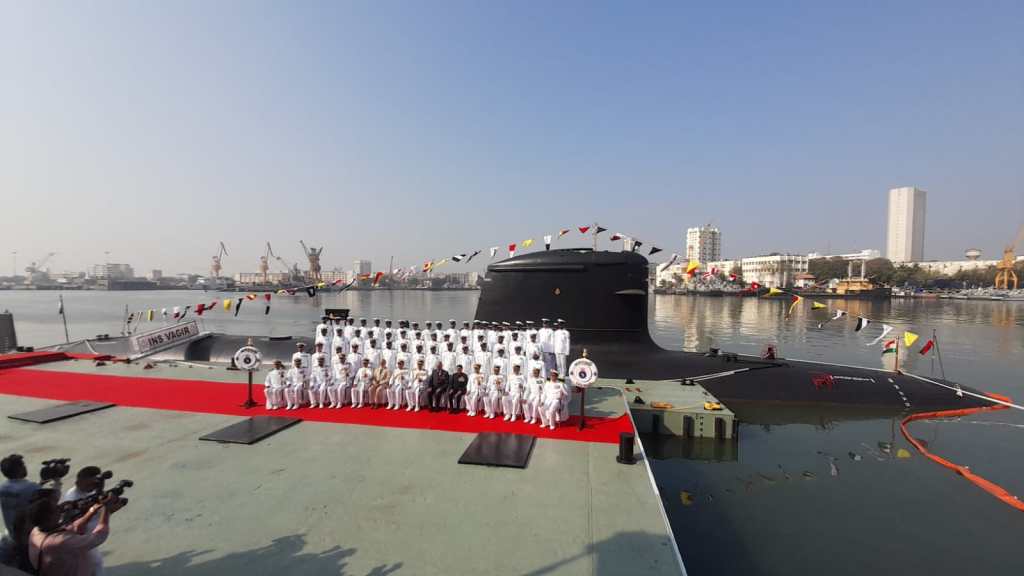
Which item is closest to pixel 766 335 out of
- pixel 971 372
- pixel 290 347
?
pixel 971 372

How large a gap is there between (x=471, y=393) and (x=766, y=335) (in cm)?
3461

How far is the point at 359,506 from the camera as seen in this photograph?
198 inches

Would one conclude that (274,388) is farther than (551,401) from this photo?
Yes

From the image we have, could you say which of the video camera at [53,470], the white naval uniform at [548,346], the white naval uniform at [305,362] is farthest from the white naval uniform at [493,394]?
the video camera at [53,470]

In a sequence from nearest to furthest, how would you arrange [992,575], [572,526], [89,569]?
1. [89,569]
2. [572,526]
3. [992,575]

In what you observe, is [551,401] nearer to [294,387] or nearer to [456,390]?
[456,390]

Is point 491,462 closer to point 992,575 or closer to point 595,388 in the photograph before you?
point 595,388

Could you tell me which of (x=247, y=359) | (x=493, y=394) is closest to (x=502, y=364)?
(x=493, y=394)

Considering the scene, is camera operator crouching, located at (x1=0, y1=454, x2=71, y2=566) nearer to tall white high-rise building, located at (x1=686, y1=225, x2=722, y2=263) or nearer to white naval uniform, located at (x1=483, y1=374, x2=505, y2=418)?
white naval uniform, located at (x1=483, y1=374, x2=505, y2=418)

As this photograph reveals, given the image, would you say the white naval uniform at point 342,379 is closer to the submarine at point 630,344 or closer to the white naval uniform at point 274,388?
the white naval uniform at point 274,388

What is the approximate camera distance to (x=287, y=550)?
4234mm

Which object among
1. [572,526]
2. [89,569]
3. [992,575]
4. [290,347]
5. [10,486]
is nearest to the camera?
[89,569]

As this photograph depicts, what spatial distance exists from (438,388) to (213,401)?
4.30 metres

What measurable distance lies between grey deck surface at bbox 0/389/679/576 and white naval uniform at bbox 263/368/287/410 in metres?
1.23
